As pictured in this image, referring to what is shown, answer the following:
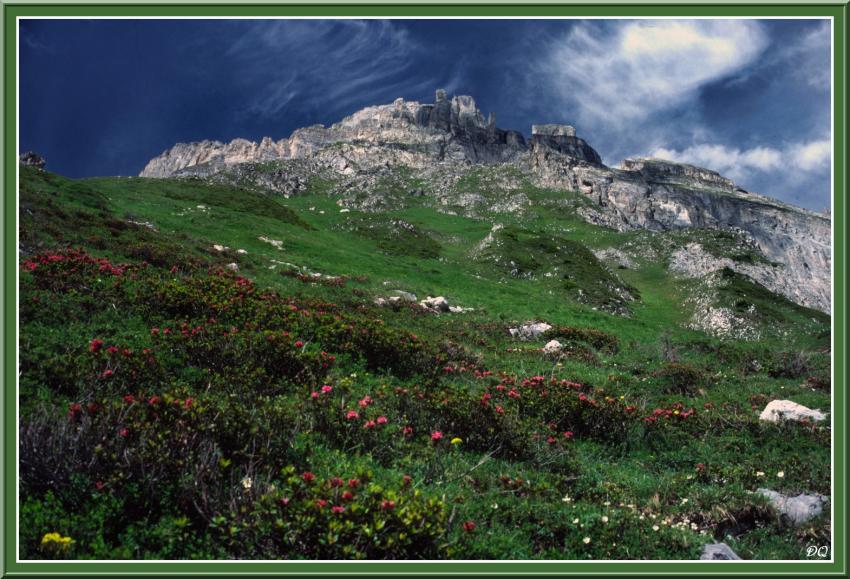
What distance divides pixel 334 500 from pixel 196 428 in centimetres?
231

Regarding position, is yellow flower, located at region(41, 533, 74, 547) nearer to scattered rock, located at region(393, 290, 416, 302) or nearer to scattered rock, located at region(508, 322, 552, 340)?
scattered rock, located at region(508, 322, 552, 340)

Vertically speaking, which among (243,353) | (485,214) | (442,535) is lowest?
(442,535)

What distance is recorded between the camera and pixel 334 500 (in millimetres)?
5062

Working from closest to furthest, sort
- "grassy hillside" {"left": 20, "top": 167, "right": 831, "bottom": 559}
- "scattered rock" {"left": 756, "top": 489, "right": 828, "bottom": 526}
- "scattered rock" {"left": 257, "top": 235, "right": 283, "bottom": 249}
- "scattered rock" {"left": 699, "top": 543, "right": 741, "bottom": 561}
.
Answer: "grassy hillside" {"left": 20, "top": 167, "right": 831, "bottom": 559}, "scattered rock" {"left": 699, "top": 543, "right": 741, "bottom": 561}, "scattered rock" {"left": 756, "top": 489, "right": 828, "bottom": 526}, "scattered rock" {"left": 257, "top": 235, "right": 283, "bottom": 249}

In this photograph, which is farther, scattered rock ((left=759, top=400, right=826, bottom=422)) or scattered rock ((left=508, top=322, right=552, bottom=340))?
scattered rock ((left=508, top=322, right=552, bottom=340))

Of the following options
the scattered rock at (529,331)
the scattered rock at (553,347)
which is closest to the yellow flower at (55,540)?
the scattered rock at (553,347)

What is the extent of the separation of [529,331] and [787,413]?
11.1 metres

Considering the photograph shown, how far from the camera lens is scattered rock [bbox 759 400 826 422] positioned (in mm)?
12044

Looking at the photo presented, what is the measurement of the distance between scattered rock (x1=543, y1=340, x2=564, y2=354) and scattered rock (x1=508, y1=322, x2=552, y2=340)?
1.95 m

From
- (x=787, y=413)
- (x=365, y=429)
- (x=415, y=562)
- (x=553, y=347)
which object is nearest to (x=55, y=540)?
(x=415, y=562)

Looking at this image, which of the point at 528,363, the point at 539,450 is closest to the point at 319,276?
the point at 528,363

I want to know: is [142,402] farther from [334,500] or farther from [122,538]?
[334,500]

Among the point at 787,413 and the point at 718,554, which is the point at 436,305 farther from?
the point at 718,554

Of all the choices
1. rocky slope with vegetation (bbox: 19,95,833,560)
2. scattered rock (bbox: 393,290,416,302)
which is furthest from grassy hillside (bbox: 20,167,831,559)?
scattered rock (bbox: 393,290,416,302)
